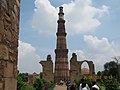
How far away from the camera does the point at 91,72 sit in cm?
4028

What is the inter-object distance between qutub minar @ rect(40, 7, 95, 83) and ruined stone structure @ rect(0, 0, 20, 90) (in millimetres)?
34721

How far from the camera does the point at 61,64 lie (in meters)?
38.4

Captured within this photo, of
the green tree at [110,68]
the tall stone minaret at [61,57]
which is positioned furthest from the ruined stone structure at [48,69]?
the green tree at [110,68]

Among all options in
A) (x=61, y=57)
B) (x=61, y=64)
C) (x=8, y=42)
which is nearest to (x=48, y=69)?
(x=61, y=64)

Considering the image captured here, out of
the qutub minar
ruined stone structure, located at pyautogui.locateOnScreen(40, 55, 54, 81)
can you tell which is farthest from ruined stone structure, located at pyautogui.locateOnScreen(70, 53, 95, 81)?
ruined stone structure, located at pyautogui.locateOnScreen(40, 55, 54, 81)

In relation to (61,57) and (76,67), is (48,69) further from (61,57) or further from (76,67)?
(76,67)

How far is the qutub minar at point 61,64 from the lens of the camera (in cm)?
3847

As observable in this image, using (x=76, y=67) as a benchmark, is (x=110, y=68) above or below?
above

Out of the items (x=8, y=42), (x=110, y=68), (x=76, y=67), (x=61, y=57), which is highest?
(x=61, y=57)

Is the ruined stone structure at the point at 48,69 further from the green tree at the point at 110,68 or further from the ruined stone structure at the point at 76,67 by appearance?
the green tree at the point at 110,68

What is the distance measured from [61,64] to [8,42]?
35419 mm

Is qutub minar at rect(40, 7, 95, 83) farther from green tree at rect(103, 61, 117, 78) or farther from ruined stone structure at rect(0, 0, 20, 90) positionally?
ruined stone structure at rect(0, 0, 20, 90)

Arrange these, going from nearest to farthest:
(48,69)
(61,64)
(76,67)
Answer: (61,64) < (48,69) < (76,67)

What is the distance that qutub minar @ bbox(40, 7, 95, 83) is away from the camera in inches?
1515
